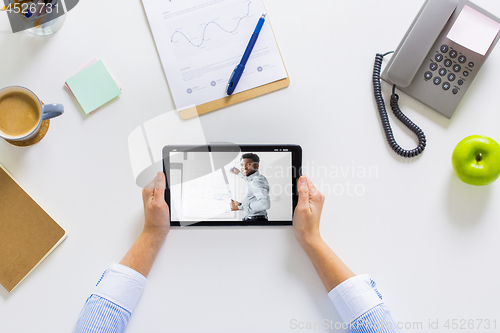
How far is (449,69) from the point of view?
75cm

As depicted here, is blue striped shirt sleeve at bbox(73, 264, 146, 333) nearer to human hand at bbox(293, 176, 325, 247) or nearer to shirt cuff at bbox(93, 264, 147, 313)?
shirt cuff at bbox(93, 264, 147, 313)

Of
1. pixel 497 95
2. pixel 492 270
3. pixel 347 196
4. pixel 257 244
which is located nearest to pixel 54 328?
pixel 257 244

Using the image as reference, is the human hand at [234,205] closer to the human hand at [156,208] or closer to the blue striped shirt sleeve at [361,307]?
the human hand at [156,208]

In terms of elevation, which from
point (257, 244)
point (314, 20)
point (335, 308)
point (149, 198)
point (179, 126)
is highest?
point (314, 20)

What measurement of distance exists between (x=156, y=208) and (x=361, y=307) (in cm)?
53

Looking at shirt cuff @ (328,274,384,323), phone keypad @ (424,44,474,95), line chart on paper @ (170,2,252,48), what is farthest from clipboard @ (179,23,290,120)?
shirt cuff @ (328,274,384,323)

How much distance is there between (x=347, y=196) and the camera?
0.78 m

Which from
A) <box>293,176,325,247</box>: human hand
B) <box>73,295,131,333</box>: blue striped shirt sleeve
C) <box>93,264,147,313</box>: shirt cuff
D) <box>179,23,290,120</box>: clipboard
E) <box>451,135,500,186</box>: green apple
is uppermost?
<box>179,23,290,120</box>: clipboard

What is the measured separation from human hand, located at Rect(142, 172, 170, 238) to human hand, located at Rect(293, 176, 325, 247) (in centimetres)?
31

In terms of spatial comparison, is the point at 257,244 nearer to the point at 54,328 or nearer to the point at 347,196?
the point at 347,196

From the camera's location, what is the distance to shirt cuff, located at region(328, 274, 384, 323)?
71 centimetres

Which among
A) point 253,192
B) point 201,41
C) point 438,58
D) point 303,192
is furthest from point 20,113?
point 438,58

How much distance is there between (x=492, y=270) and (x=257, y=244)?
1.95 ft

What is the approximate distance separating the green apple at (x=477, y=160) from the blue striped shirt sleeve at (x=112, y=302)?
2.63 ft
